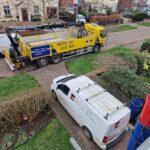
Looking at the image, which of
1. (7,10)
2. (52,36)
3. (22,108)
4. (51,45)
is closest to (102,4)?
(7,10)

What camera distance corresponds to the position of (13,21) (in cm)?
2627

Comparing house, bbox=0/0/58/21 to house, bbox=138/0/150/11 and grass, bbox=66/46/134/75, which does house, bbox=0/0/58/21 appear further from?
house, bbox=138/0/150/11

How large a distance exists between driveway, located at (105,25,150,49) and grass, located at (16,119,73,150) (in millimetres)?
13060

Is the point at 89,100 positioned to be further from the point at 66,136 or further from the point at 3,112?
the point at 3,112

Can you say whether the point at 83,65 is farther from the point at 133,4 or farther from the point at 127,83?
the point at 133,4

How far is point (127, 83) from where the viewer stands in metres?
9.93

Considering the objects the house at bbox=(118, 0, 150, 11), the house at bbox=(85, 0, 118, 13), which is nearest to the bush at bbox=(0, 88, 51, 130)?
the house at bbox=(85, 0, 118, 13)

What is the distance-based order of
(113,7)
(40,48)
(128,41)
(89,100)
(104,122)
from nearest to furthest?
(104,122) < (89,100) < (40,48) < (128,41) < (113,7)

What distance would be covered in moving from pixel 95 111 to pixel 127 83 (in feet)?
12.7

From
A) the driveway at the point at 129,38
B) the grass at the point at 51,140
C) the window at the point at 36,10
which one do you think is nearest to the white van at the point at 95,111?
the grass at the point at 51,140

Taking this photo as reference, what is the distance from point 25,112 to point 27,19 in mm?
22635

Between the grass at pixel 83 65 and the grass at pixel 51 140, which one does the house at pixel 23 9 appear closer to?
the grass at pixel 83 65

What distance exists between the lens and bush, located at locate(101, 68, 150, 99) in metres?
9.54

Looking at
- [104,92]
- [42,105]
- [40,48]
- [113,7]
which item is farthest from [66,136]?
[113,7]
